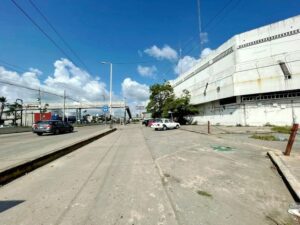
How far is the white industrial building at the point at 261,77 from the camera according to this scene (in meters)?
25.6

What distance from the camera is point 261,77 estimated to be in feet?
89.6

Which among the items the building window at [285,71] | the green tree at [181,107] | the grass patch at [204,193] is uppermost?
the building window at [285,71]

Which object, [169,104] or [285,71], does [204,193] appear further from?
[169,104]

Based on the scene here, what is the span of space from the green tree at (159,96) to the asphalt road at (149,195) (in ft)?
152

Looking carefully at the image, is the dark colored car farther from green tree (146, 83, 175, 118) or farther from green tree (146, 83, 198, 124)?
green tree (146, 83, 175, 118)

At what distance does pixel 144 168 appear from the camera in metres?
6.97

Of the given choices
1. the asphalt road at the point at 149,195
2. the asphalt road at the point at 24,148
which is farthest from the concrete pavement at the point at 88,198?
the asphalt road at the point at 24,148

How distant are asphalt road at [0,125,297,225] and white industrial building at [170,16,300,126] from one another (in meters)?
22.9

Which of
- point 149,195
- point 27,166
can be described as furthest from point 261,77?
point 27,166

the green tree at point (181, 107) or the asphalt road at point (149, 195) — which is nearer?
the asphalt road at point (149, 195)

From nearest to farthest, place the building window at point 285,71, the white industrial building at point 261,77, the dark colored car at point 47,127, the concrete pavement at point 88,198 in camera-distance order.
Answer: the concrete pavement at point 88,198, the dark colored car at point 47,127, the building window at point 285,71, the white industrial building at point 261,77

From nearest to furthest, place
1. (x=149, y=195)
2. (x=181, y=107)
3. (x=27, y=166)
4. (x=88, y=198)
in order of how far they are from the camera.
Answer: (x=88, y=198) → (x=149, y=195) → (x=27, y=166) → (x=181, y=107)

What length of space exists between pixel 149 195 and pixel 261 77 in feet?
90.4

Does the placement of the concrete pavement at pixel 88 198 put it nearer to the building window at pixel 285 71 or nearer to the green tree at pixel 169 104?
the building window at pixel 285 71
